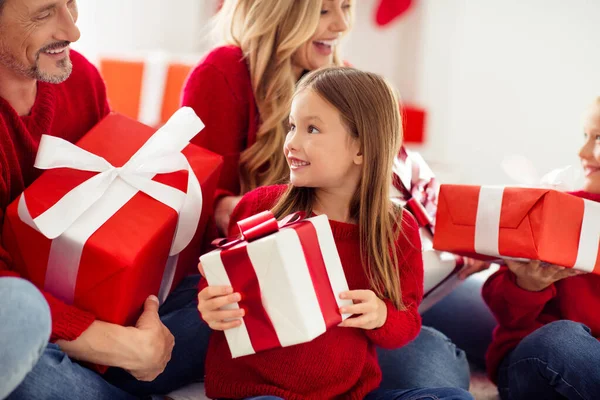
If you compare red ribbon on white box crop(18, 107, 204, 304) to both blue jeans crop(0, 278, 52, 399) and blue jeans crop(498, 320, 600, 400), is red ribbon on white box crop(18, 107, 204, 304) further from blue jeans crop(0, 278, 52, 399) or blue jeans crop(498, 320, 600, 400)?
blue jeans crop(498, 320, 600, 400)

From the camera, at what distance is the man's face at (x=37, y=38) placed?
3.86ft

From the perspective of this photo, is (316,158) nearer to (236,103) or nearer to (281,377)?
(281,377)

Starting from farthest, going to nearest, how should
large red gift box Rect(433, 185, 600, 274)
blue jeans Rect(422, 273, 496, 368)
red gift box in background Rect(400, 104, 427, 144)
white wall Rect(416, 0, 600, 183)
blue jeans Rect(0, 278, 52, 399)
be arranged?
1. red gift box in background Rect(400, 104, 427, 144)
2. white wall Rect(416, 0, 600, 183)
3. blue jeans Rect(422, 273, 496, 368)
4. large red gift box Rect(433, 185, 600, 274)
5. blue jeans Rect(0, 278, 52, 399)

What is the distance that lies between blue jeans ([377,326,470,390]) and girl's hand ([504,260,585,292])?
24cm

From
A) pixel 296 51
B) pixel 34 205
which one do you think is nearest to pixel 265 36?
pixel 296 51

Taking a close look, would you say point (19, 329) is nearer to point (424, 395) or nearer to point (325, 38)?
point (424, 395)

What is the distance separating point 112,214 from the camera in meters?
1.15

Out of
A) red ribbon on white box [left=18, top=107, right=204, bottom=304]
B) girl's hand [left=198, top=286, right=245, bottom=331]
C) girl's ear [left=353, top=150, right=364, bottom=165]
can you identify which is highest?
girl's ear [left=353, top=150, right=364, bottom=165]

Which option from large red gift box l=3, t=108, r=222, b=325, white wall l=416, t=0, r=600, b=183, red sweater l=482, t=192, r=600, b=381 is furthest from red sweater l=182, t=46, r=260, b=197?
white wall l=416, t=0, r=600, b=183

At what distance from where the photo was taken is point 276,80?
1560mm

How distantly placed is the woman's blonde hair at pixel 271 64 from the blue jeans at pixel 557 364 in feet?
2.07

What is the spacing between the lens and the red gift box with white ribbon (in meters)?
1.02

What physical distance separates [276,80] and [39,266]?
68cm

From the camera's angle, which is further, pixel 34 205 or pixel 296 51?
pixel 296 51
